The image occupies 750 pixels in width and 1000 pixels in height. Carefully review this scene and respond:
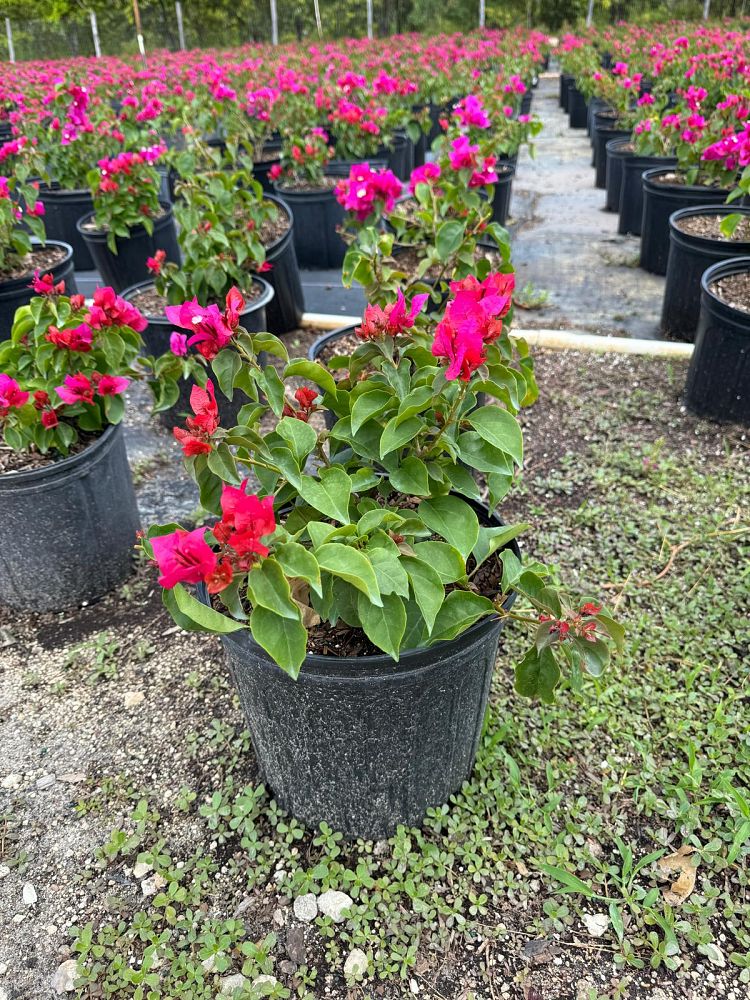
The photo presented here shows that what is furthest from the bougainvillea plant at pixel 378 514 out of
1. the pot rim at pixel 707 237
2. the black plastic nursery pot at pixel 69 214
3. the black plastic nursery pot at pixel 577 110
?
the black plastic nursery pot at pixel 577 110

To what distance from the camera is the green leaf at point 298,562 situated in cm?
96

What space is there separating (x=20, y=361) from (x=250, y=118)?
5.31 meters

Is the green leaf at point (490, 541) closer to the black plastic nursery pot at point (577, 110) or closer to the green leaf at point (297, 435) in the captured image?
the green leaf at point (297, 435)

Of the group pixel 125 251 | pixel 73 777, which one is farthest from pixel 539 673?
pixel 125 251

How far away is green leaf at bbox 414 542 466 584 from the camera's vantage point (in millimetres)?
1191

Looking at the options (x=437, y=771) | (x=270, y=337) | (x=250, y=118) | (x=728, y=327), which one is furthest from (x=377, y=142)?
(x=437, y=771)

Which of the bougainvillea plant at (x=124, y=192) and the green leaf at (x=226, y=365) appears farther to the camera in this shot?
the bougainvillea plant at (x=124, y=192)

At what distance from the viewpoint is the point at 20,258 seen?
3.60 metres

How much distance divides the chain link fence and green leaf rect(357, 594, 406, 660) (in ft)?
75.9

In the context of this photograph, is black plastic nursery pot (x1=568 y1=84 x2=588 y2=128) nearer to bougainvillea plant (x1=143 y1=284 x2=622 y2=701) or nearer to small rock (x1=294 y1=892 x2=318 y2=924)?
bougainvillea plant (x1=143 y1=284 x2=622 y2=701)

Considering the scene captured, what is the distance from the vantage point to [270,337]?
1307 mm

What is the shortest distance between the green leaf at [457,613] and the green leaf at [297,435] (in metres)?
0.35

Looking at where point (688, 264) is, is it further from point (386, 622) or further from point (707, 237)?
point (386, 622)

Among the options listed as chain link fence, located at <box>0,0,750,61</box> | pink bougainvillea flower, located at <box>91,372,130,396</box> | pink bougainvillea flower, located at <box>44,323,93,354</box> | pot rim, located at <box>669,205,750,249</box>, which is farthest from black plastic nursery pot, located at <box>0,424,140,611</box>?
chain link fence, located at <box>0,0,750,61</box>
